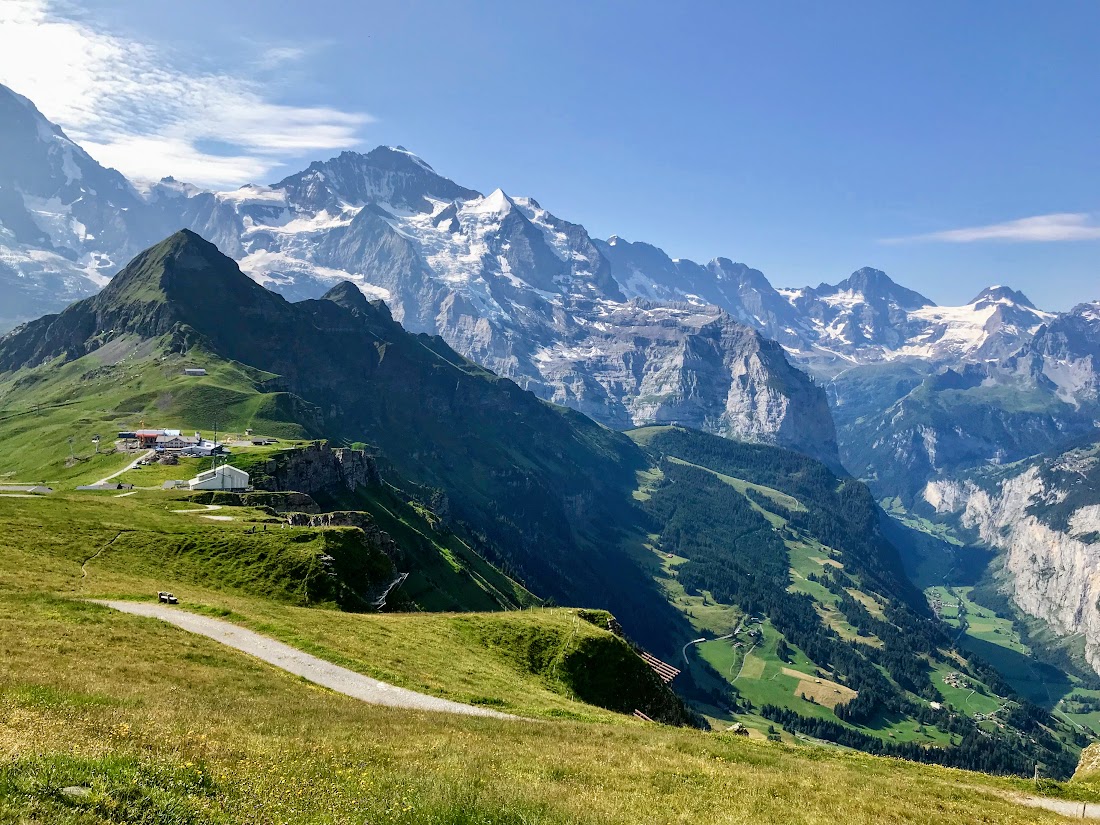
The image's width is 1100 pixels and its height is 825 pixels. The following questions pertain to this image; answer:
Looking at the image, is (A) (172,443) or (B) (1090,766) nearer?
(B) (1090,766)

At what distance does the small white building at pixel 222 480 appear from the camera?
12525 centimetres

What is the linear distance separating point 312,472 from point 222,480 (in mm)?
43165

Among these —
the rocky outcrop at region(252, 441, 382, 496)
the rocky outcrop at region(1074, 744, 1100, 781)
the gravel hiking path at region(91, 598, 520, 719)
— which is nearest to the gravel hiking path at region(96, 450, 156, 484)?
the rocky outcrop at region(252, 441, 382, 496)

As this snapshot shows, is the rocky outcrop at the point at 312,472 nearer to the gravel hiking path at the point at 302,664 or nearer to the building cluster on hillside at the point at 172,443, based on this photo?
the building cluster on hillside at the point at 172,443

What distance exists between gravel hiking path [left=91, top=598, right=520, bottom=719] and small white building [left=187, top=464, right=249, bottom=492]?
76.1 metres

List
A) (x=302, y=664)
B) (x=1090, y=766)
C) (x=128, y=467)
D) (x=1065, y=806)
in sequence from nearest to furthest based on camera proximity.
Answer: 1. (x=1065, y=806)
2. (x=302, y=664)
3. (x=1090, y=766)
4. (x=128, y=467)

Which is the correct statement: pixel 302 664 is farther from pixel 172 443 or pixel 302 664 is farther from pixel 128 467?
pixel 172 443

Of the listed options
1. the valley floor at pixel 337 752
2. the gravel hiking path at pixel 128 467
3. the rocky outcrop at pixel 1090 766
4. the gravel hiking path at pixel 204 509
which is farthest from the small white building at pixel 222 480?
the rocky outcrop at pixel 1090 766

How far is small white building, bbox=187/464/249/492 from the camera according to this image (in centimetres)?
12525

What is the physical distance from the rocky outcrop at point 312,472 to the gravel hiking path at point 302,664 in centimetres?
9259

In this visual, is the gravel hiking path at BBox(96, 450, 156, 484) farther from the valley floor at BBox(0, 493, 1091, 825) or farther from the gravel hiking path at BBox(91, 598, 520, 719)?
the gravel hiking path at BBox(91, 598, 520, 719)

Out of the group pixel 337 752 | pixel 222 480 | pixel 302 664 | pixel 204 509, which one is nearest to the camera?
pixel 337 752

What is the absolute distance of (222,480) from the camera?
12631cm

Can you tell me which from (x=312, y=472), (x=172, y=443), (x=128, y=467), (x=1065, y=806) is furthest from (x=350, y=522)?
(x=1065, y=806)
